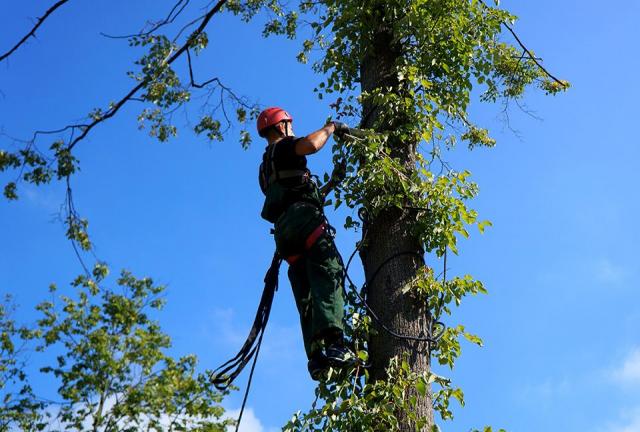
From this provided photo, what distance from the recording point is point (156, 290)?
53.1 ft

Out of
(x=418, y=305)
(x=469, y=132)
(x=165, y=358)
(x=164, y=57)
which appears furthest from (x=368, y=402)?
(x=165, y=358)

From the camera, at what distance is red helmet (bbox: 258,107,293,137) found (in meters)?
4.42

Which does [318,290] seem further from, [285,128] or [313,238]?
[285,128]

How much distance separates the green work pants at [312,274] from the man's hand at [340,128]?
20.2 inches

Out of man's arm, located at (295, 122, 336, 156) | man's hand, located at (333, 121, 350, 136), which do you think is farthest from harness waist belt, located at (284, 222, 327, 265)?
man's hand, located at (333, 121, 350, 136)

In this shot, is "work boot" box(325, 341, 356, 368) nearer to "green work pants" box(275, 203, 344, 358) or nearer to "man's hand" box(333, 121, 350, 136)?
"green work pants" box(275, 203, 344, 358)

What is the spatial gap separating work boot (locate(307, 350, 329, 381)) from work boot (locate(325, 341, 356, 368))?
0.05m

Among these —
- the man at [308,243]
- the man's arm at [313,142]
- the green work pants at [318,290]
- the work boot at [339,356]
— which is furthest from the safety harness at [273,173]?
the work boot at [339,356]

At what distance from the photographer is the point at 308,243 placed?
394cm

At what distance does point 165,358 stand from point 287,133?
11875 millimetres

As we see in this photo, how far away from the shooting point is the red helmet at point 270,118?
4418mm

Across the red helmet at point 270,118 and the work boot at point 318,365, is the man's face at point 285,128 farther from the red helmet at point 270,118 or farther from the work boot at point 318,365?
the work boot at point 318,365

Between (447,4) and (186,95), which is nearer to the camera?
(447,4)

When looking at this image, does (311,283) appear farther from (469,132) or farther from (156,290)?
(156,290)
